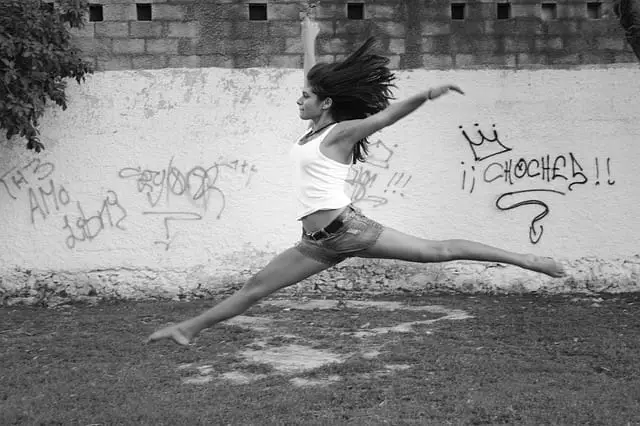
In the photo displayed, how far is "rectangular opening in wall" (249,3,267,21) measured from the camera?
9266mm

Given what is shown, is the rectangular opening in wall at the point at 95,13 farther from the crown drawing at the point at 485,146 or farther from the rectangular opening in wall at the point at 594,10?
the rectangular opening in wall at the point at 594,10

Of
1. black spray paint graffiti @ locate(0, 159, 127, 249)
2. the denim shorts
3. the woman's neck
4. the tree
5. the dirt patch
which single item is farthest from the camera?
black spray paint graffiti @ locate(0, 159, 127, 249)

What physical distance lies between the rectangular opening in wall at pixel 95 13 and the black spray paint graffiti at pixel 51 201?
5.30 ft

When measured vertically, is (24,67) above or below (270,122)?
above

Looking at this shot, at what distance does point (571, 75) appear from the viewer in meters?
9.36

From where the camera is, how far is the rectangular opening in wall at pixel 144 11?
361 inches

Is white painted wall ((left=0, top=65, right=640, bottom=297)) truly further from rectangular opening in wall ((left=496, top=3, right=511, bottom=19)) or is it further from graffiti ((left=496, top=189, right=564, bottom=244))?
rectangular opening in wall ((left=496, top=3, right=511, bottom=19))

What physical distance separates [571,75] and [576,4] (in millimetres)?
776

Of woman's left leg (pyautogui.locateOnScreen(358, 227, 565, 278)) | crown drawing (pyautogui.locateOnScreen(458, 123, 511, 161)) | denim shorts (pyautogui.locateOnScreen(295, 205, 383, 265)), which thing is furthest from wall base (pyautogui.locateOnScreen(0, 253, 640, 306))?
woman's left leg (pyautogui.locateOnScreen(358, 227, 565, 278))

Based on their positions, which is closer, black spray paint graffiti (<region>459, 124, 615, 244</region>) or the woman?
the woman

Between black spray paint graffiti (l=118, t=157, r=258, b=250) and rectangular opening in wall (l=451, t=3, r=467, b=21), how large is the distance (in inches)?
112

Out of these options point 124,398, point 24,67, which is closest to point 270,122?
point 24,67

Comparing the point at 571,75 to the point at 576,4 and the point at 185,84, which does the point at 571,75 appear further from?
the point at 185,84

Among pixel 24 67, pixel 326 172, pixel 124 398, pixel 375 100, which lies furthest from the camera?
pixel 24 67
